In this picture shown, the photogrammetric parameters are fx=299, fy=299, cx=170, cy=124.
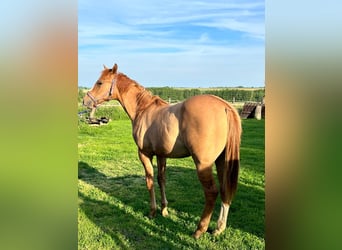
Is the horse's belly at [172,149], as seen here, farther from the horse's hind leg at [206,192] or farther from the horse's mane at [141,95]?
the horse's mane at [141,95]

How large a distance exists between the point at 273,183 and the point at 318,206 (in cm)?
15

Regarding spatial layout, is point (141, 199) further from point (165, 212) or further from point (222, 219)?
point (222, 219)

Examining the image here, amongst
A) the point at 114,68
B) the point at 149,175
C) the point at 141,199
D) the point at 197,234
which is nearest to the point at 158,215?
the point at 141,199

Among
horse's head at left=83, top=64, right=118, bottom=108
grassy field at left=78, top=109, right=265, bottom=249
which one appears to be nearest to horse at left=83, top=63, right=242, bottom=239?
horse's head at left=83, top=64, right=118, bottom=108

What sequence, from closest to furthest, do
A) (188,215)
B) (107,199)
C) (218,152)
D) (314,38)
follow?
(314,38)
(218,152)
(188,215)
(107,199)

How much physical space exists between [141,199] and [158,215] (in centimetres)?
27

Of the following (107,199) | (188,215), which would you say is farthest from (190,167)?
(107,199)

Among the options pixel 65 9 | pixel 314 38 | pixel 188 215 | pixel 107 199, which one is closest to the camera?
pixel 314 38

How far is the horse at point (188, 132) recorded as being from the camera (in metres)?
2.35

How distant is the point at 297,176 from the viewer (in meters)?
0.95

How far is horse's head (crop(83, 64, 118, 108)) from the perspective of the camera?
2.76 meters

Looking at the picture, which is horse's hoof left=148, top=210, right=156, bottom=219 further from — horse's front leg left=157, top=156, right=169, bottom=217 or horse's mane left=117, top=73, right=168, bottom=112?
horse's mane left=117, top=73, right=168, bottom=112

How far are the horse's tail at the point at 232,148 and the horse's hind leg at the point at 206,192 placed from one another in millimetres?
117

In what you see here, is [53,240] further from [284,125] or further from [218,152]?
[218,152]
